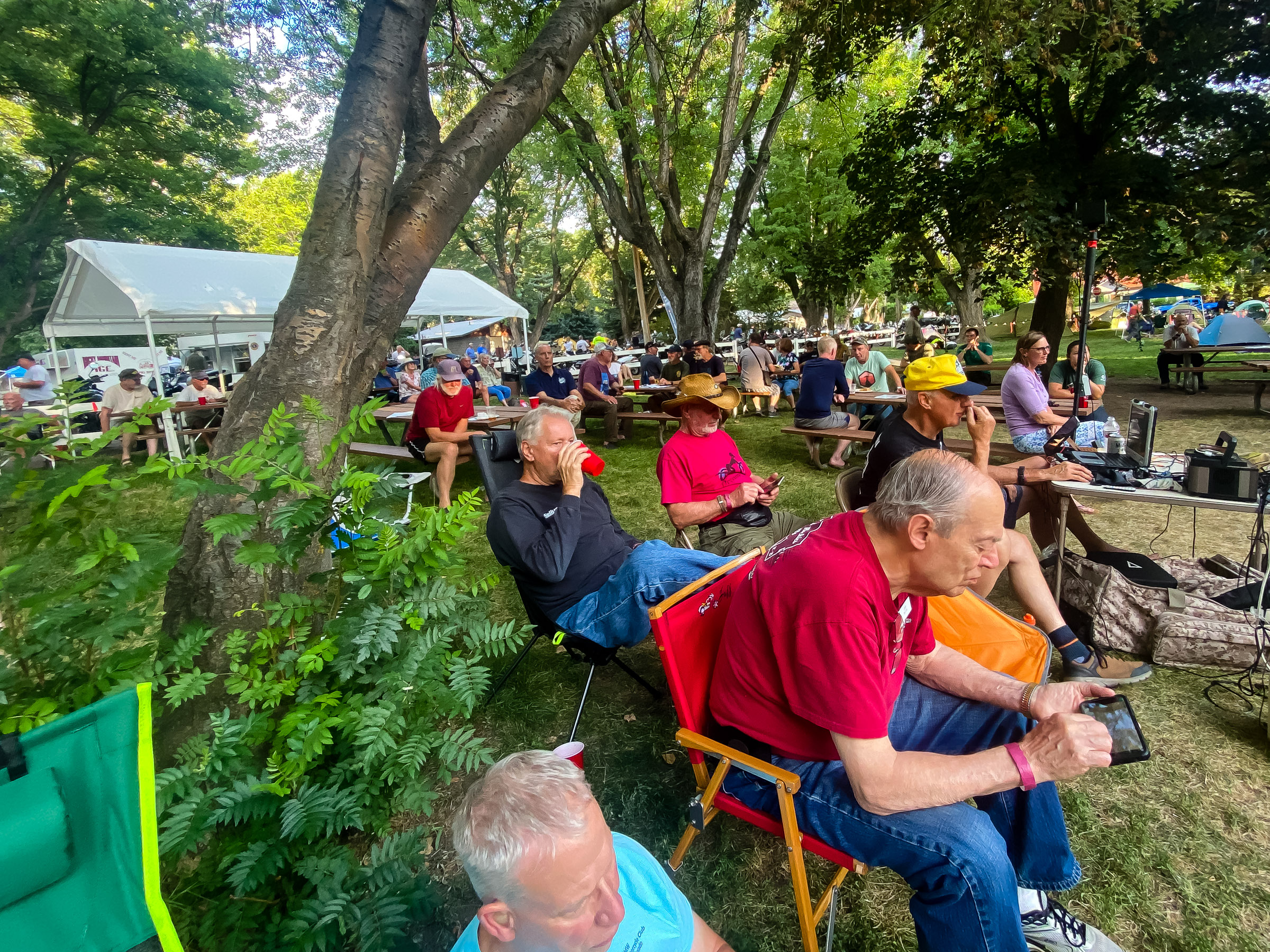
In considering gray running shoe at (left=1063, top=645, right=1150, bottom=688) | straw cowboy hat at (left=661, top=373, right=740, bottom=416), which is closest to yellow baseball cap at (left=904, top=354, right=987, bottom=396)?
straw cowboy hat at (left=661, top=373, right=740, bottom=416)

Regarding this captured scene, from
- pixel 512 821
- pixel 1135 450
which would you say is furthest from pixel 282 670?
pixel 1135 450

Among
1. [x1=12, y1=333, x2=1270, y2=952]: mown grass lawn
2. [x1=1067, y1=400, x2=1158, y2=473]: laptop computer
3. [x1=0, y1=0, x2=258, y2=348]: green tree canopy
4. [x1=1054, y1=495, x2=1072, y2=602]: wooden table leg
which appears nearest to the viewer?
[x1=12, y1=333, x2=1270, y2=952]: mown grass lawn

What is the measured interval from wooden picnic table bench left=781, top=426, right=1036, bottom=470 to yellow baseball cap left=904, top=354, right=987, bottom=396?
8.21ft

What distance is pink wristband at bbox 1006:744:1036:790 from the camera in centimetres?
158

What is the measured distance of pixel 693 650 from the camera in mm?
2094

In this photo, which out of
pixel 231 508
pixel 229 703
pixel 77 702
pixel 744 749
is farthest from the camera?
pixel 231 508

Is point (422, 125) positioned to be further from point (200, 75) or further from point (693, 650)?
point (200, 75)

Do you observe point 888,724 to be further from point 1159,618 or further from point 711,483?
point 1159,618

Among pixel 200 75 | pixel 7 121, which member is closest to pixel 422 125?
pixel 200 75

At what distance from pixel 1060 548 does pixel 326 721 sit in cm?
383

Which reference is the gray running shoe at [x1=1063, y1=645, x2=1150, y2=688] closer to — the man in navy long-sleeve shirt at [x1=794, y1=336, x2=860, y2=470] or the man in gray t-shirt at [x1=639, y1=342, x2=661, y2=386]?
the man in navy long-sleeve shirt at [x1=794, y1=336, x2=860, y2=470]

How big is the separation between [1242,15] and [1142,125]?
182 centimetres

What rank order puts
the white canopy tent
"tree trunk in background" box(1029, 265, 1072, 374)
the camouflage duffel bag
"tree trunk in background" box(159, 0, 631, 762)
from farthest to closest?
1. "tree trunk in background" box(1029, 265, 1072, 374)
2. the white canopy tent
3. the camouflage duffel bag
4. "tree trunk in background" box(159, 0, 631, 762)

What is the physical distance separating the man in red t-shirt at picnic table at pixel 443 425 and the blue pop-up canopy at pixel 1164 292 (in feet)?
98.7
